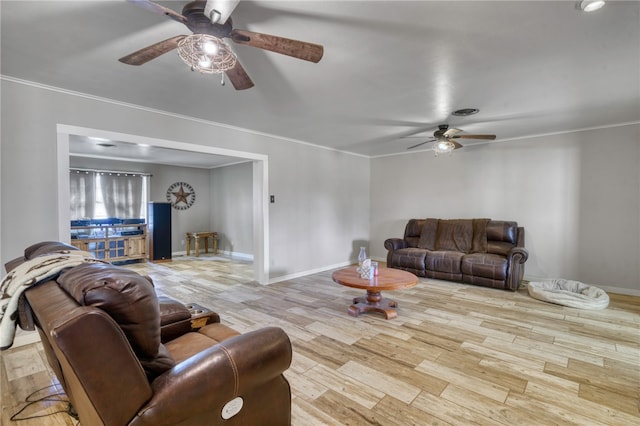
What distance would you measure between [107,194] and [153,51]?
648cm

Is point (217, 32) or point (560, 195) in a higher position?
point (217, 32)

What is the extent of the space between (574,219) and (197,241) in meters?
7.96

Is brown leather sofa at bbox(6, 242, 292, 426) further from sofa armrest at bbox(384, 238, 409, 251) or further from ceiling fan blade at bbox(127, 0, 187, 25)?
sofa armrest at bbox(384, 238, 409, 251)

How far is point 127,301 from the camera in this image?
3.39 ft

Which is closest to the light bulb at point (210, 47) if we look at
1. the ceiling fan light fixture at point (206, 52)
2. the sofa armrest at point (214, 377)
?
the ceiling fan light fixture at point (206, 52)

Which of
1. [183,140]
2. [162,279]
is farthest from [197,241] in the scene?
[183,140]

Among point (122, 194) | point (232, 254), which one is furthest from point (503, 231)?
point (122, 194)

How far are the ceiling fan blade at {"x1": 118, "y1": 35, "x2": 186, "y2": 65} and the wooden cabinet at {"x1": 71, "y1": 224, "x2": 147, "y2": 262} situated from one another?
5692 millimetres

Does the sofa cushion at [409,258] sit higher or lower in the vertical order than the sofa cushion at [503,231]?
lower

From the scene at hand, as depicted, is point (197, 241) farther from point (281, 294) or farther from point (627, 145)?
point (627, 145)

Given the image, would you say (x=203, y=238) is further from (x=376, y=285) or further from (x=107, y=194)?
(x=376, y=285)

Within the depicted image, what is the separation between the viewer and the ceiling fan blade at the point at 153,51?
1678 millimetres

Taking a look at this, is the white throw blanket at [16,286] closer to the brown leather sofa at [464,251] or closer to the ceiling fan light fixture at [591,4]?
the ceiling fan light fixture at [591,4]

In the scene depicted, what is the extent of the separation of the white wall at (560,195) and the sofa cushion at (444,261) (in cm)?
117
